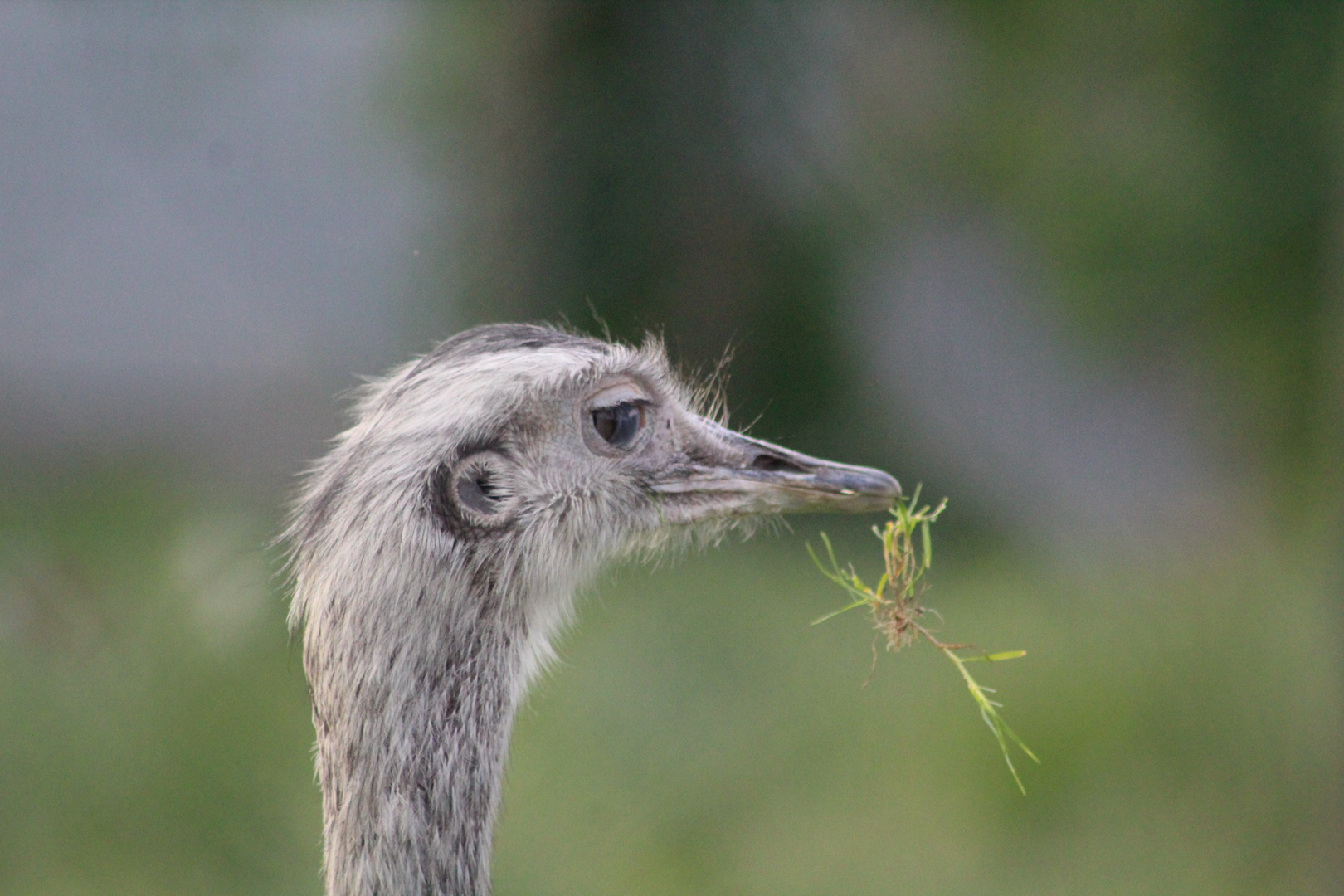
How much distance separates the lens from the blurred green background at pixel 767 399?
317 centimetres

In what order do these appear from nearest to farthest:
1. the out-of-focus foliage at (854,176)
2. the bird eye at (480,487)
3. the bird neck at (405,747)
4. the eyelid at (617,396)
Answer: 1. the bird neck at (405,747)
2. the bird eye at (480,487)
3. the eyelid at (617,396)
4. the out-of-focus foliage at (854,176)

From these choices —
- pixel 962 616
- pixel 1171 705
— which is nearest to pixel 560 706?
pixel 962 616

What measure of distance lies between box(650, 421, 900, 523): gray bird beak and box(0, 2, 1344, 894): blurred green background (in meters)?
1.34

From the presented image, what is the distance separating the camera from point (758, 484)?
205cm

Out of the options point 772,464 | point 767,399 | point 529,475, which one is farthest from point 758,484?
point 767,399

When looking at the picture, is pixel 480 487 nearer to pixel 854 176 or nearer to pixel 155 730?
pixel 155 730

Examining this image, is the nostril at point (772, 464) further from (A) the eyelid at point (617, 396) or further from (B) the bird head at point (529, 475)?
(A) the eyelid at point (617, 396)

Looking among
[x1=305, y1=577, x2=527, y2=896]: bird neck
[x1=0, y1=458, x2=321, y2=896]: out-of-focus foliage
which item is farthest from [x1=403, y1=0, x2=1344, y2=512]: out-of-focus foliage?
[x1=305, y1=577, x2=527, y2=896]: bird neck

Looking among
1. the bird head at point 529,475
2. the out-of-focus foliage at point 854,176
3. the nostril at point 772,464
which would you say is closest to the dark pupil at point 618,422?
the bird head at point 529,475

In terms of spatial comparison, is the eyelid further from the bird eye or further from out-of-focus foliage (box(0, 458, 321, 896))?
out-of-focus foliage (box(0, 458, 321, 896))

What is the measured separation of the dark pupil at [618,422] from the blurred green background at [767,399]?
130 centimetres

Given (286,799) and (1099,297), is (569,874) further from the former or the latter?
(1099,297)

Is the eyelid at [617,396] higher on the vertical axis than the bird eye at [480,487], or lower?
higher

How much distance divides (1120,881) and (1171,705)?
2.16 ft
